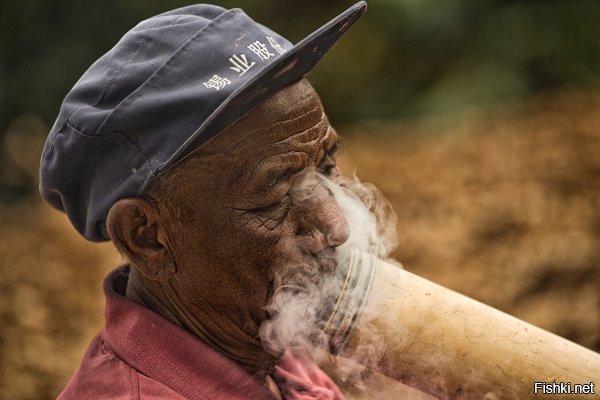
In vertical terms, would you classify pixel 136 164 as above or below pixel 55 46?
above

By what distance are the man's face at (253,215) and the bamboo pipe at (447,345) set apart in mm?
124

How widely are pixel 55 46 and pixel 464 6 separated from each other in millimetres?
2872

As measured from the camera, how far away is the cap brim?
5.31ft

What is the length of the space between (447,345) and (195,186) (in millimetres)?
639

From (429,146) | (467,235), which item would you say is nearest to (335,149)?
(467,235)

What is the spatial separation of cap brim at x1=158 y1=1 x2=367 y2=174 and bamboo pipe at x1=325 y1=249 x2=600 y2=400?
0.42 metres

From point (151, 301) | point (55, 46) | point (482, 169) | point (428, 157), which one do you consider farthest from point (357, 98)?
point (151, 301)

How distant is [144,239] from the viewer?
185 centimetres

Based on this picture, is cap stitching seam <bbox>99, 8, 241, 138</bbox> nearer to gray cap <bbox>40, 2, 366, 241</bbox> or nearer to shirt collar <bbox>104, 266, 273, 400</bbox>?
gray cap <bbox>40, 2, 366, 241</bbox>

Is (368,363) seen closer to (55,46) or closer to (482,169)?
(482,169)

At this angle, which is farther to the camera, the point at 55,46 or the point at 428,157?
the point at 55,46

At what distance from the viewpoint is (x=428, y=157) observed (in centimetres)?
509

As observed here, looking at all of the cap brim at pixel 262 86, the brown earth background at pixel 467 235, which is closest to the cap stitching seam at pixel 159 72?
the cap brim at pixel 262 86

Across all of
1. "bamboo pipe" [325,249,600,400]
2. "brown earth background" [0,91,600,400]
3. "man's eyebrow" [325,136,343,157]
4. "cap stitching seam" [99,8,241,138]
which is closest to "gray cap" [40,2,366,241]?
"cap stitching seam" [99,8,241,138]
